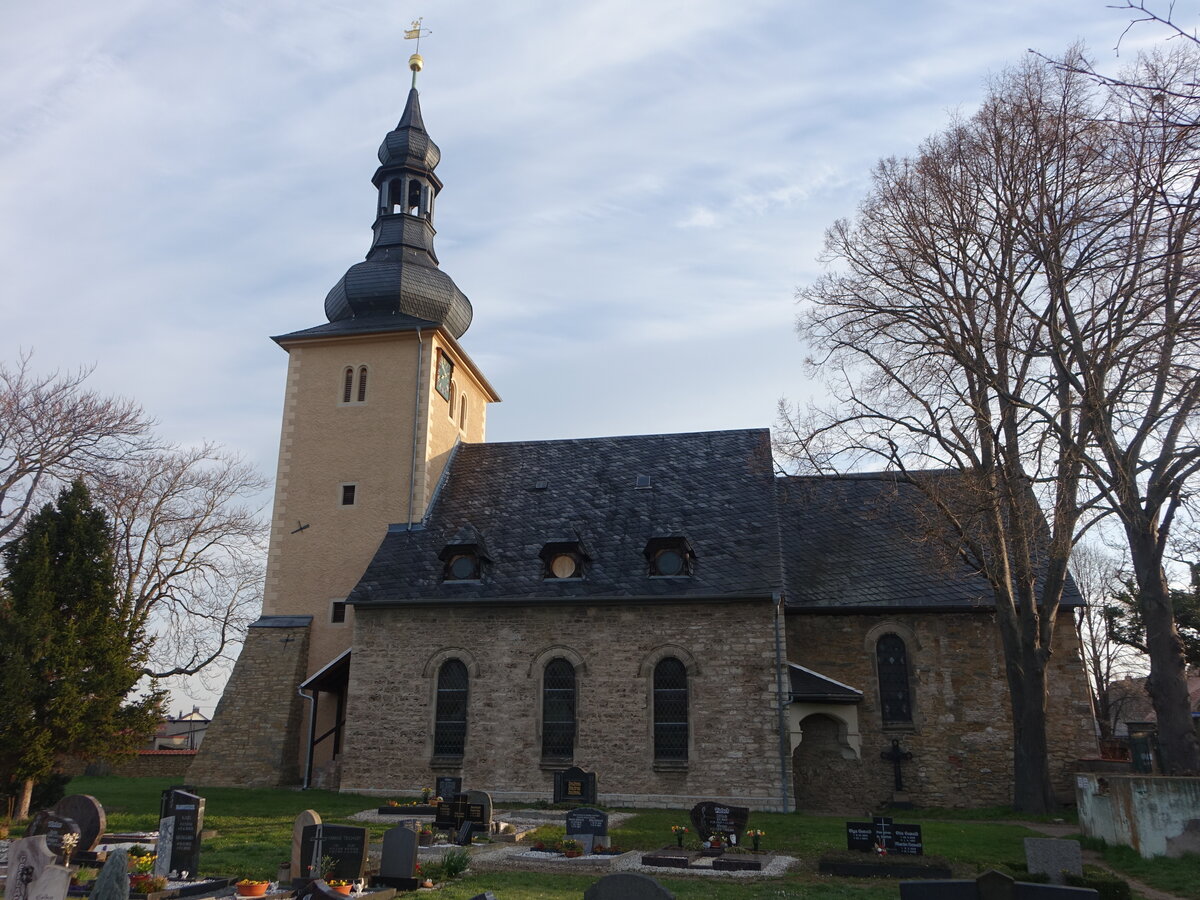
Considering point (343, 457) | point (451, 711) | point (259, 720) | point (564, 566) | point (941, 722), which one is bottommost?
point (259, 720)

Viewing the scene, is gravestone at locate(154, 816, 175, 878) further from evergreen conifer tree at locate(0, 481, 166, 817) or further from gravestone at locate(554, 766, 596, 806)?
gravestone at locate(554, 766, 596, 806)

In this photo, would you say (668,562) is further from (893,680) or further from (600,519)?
(893,680)

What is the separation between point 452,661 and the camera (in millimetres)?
20516

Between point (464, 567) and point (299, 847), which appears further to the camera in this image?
point (464, 567)

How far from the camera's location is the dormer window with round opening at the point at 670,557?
2020 cm

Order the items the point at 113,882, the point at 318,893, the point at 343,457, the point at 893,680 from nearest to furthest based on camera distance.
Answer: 1. the point at 113,882
2. the point at 318,893
3. the point at 893,680
4. the point at 343,457

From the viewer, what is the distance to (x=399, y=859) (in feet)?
34.1

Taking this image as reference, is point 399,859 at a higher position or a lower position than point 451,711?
lower

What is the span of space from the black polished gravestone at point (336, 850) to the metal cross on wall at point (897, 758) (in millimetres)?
12407

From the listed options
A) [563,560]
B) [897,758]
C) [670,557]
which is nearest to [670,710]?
[670,557]

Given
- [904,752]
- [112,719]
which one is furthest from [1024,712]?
[112,719]

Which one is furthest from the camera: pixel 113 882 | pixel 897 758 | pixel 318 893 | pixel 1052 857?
pixel 897 758

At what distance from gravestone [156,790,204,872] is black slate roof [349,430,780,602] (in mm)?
9748

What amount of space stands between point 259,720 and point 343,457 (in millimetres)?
6867
